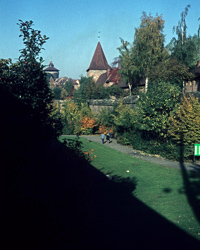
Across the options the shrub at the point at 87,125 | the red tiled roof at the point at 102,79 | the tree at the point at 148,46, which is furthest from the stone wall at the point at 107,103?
the red tiled roof at the point at 102,79

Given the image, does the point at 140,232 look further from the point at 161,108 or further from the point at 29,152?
the point at 161,108

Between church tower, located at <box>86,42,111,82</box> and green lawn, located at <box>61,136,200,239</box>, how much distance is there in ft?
196

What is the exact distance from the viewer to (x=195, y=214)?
811 centimetres

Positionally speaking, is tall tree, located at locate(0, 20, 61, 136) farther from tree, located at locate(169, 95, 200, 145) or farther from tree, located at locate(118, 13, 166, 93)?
tree, located at locate(118, 13, 166, 93)

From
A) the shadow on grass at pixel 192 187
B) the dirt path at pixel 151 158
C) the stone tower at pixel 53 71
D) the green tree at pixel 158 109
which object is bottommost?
the dirt path at pixel 151 158

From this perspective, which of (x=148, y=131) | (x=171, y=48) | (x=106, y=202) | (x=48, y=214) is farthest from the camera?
(x=171, y=48)

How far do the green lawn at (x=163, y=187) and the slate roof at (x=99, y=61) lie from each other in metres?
60.2

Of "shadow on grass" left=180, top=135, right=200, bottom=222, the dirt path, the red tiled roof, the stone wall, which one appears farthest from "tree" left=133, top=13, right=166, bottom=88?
the red tiled roof

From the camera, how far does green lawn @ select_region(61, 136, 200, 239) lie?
7.96 m

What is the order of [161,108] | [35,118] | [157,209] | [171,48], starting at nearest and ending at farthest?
[35,118], [157,209], [161,108], [171,48]

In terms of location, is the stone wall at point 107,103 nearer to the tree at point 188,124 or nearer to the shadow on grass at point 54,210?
the tree at point 188,124

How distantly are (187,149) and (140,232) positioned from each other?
11903 millimetres

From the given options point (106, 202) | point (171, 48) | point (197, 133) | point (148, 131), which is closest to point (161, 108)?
point (148, 131)

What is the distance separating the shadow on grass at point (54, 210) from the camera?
376cm
